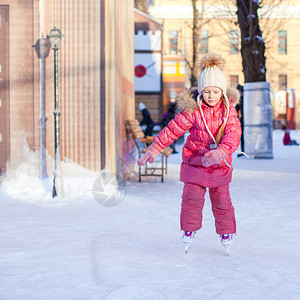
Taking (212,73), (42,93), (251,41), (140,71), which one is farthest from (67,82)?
(140,71)

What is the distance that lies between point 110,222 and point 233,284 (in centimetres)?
260

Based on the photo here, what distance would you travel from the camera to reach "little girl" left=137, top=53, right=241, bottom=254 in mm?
4535

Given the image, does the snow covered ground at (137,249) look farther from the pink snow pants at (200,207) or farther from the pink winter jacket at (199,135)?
the pink winter jacket at (199,135)

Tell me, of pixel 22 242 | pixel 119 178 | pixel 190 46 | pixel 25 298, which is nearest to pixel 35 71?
pixel 119 178

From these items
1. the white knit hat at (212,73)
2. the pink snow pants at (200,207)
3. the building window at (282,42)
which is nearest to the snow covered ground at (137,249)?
the pink snow pants at (200,207)

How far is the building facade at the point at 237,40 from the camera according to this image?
4050 centimetres

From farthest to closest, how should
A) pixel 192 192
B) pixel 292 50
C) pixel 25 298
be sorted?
pixel 292 50 < pixel 192 192 < pixel 25 298

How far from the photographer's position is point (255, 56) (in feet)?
52.4

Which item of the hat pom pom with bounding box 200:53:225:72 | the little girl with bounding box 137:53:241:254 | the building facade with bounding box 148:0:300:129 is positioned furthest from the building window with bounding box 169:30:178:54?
the little girl with bounding box 137:53:241:254

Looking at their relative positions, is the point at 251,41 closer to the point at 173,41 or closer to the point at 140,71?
the point at 140,71

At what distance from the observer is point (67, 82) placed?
8961 mm

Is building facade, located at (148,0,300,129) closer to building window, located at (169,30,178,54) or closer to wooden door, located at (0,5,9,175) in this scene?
building window, located at (169,30,178,54)

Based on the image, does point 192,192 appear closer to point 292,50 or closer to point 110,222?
point 110,222

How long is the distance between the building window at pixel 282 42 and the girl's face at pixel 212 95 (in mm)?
40358
